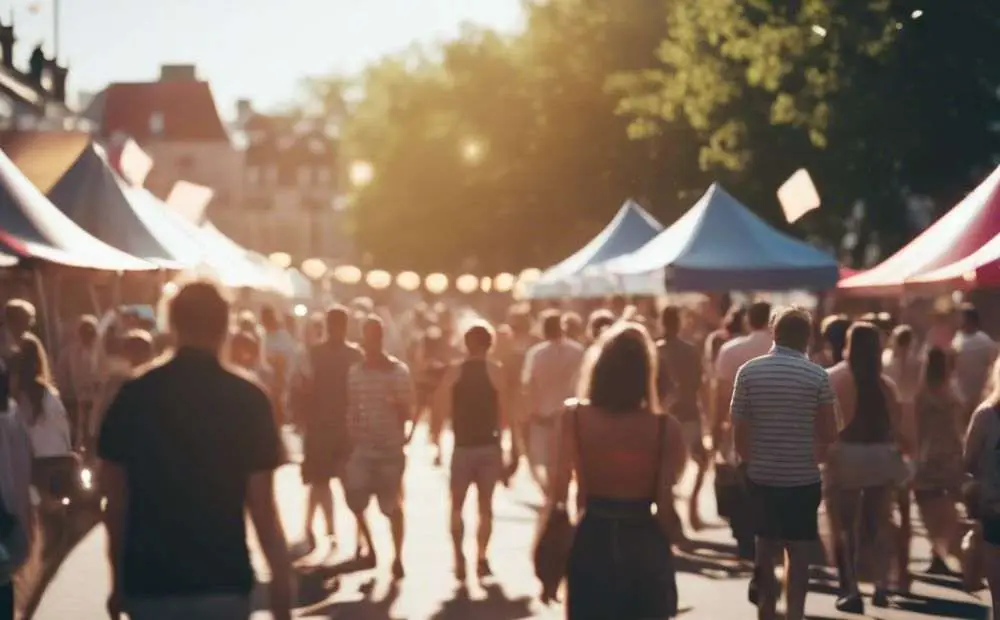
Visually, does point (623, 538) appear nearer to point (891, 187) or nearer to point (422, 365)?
point (422, 365)

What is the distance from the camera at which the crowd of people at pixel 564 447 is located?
5770 millimetres

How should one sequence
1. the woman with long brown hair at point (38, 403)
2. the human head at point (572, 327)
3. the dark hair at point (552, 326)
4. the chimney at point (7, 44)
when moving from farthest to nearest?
1. the chimney at point (7, 44)
2. the human head at point (572, 327)
3. the dark hair at point (552, 326)
4. the woman with long brown hair at point (38, 403)

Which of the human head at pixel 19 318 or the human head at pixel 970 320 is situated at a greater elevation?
the human head at pixel 19 318

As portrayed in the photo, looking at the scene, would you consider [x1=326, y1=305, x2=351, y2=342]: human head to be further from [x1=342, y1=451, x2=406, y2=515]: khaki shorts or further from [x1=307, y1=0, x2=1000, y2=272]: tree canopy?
[x1=307, y1=0, x2=1000, y2=272]: tree canopy

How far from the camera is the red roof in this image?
112750 millimetres

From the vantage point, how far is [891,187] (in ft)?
118

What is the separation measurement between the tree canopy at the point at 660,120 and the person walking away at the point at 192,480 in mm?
28092

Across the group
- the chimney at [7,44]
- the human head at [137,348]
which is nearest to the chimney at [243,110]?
the chimney at [7,44]

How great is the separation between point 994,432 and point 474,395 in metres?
5.50

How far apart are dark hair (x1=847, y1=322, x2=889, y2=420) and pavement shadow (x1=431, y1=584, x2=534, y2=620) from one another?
2339 mm

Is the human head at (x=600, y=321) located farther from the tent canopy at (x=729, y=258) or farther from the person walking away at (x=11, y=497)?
the person walking away at (x=11, y=497)

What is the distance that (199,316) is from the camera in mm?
5832

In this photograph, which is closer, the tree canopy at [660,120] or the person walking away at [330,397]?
the person walking away at [330,397]

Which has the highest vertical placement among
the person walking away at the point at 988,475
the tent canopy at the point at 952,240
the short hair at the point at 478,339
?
the tent canopy at the point at 952,240
